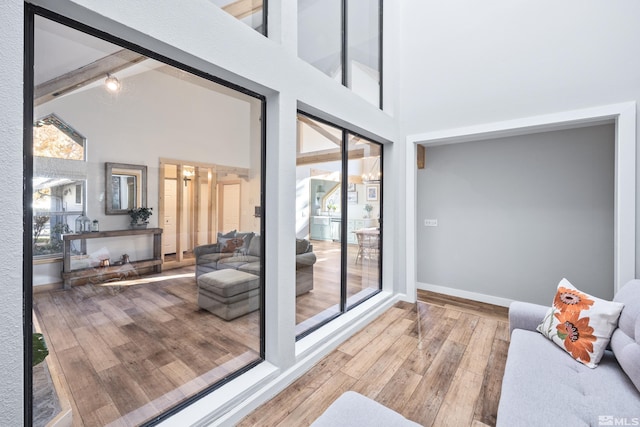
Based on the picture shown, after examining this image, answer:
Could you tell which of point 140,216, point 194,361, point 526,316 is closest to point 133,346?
point 194,361

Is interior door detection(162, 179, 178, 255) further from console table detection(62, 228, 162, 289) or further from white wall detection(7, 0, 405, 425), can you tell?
white wall detection(7, 0, 405, 425)

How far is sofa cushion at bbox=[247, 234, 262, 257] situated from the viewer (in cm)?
219

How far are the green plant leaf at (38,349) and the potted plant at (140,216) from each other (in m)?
0.64

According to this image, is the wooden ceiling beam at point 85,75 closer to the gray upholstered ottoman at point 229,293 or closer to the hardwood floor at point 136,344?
the hardwood floor at point 136,344

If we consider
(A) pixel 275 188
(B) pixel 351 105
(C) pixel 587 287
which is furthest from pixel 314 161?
(C) pixel 587 287

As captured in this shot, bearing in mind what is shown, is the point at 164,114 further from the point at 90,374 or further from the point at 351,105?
the point at 351,105

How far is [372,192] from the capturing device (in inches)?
148

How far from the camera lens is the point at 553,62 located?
113 inches

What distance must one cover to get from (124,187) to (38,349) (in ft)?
2.70

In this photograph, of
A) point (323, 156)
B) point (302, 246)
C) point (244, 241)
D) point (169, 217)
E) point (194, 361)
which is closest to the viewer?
point (169, 217)

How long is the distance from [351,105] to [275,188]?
1.41m

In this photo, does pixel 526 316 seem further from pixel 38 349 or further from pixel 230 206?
pixel 38 349

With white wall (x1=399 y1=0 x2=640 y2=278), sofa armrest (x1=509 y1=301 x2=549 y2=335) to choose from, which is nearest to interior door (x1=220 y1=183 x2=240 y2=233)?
sofa armrest (x1=509 y1=301 x2=549 y2=335)

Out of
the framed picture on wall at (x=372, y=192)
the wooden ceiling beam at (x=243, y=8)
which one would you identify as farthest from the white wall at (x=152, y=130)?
the framed picture on wall at (x=372, y=192)
